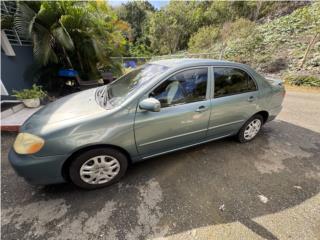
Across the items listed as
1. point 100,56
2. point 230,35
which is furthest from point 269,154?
point 230,35

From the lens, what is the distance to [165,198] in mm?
2219

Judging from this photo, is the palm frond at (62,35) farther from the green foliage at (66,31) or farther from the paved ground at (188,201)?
the paved ground at (188,201)

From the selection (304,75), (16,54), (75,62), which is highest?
(16,54)

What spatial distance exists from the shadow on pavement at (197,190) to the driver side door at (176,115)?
43cm

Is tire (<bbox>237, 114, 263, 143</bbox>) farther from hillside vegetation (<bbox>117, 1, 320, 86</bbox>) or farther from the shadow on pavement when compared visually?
hillside vegetation (<bbox>117, 1, 320, 86</bbox>)

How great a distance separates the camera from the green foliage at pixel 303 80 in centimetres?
766

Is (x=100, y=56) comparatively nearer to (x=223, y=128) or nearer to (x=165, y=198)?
(x=223, y=128)

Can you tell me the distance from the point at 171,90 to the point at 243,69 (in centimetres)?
137

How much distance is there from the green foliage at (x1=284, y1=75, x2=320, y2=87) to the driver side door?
783 centimetres

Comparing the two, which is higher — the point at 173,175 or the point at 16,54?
the point at 16,54

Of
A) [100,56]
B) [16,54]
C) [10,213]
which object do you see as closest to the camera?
[10,213]

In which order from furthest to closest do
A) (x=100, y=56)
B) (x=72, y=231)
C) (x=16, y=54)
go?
1. (x=100, y=56)
2. (x=16, y=54)
3. (x=72, y=231)

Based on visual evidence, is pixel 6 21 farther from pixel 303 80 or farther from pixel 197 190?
pixel 303 80

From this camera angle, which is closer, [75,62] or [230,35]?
[75,62]
